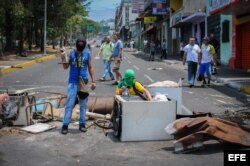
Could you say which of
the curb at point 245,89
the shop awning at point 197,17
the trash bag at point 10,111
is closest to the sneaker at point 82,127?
the trash bag at point 10,111

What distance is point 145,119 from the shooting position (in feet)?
27.6

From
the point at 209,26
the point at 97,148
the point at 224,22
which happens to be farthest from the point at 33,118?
the point at 209,26

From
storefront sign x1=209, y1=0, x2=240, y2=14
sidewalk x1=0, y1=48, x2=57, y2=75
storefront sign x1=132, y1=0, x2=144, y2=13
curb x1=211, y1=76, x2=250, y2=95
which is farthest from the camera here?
storefront sign x1=132, y1=0, x2=144, y2=13

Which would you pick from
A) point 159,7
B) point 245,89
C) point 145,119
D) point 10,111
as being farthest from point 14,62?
point 145,119

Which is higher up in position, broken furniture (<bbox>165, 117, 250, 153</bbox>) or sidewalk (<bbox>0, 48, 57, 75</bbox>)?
sidewalk (<bbox>0, 48, 57, 75</bbox>)

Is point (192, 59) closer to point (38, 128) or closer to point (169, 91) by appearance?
point (169, 91)

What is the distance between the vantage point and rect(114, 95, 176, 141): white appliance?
8391 millimetres

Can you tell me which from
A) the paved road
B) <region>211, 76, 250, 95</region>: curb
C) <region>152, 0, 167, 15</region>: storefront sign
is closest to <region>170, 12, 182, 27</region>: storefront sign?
<region>152, 0, 167, 15</region>: storefront sign

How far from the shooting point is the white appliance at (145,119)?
8.39m

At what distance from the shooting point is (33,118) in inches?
407

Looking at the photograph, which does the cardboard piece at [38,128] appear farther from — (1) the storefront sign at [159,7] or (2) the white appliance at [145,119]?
(1) the storefront sign at [159,7]

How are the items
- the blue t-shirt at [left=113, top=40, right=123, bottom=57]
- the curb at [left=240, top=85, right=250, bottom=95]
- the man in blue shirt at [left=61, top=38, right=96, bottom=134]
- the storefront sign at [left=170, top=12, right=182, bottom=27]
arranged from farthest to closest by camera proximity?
the storefront sign at [left=170, top=12, right=182, bottom=27], the blue t-shirt at [left=113, top=40, right=123, bottom=57], the curb at [left=240, top=85, right=250, bottom=95], the man in blue shirt at [left=61, top=38, right=96, bottom=134]

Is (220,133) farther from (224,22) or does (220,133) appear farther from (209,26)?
(209,26)

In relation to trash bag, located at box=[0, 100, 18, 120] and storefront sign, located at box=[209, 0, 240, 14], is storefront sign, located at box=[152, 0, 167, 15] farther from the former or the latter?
trash bag, located at box=[0, 100, 18, 120]
